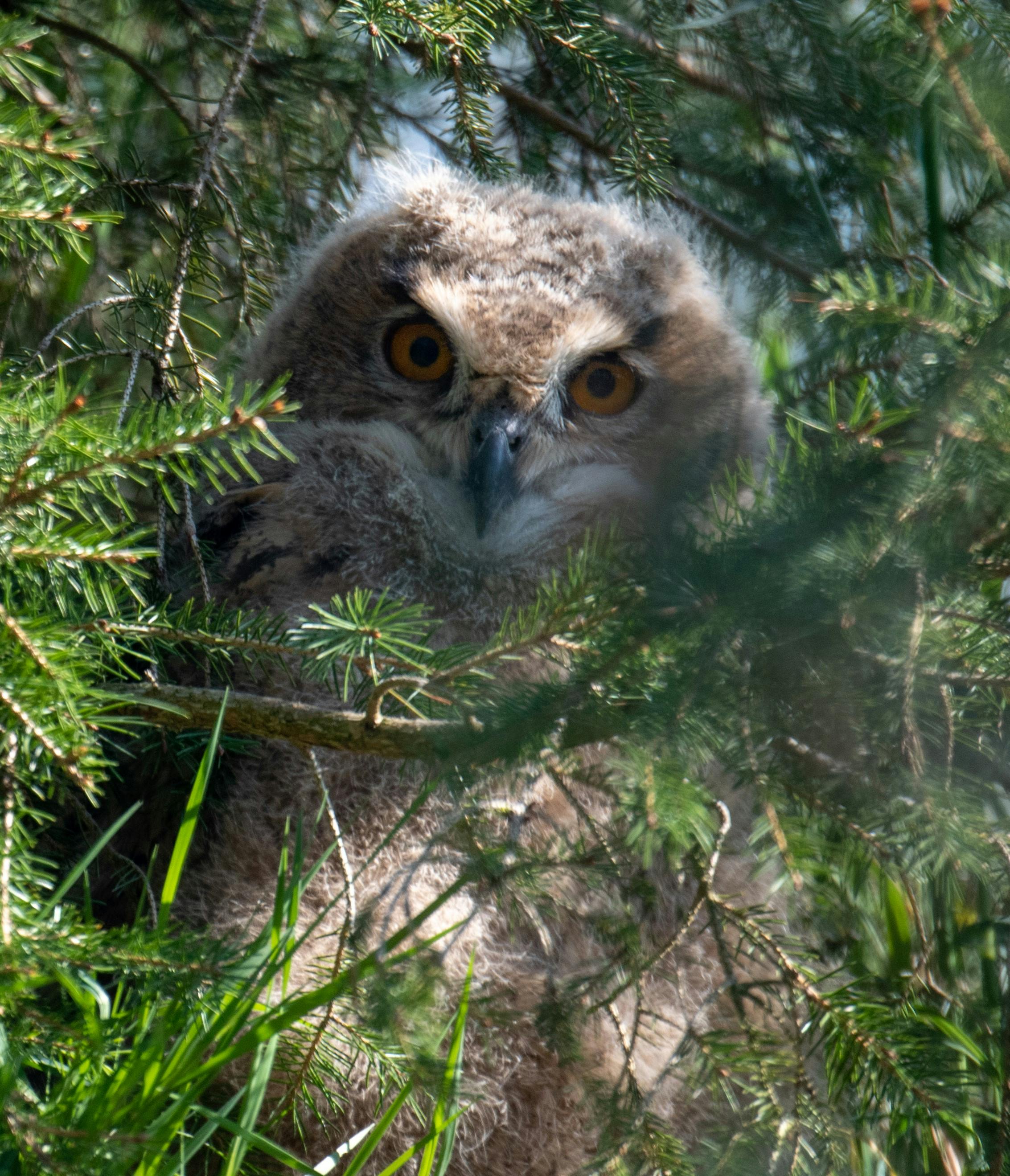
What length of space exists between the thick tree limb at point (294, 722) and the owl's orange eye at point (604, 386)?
1251 millimetres

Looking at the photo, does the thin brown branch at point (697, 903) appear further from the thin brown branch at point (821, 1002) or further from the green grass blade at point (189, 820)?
the green grass blade at point (189, 820)

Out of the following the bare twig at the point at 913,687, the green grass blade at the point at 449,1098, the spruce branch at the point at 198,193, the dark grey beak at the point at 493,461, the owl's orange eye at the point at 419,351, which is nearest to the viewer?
the bare twig at the point at 913,687

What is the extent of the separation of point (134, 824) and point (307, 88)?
198cm

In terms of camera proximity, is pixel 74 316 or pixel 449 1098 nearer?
pixel 449 1098

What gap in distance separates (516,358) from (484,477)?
0.30 metres

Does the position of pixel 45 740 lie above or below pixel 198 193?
below

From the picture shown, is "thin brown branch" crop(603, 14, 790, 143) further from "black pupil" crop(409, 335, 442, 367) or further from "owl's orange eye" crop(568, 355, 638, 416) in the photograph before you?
"black pupil" crop(409, 335, 442, 367)

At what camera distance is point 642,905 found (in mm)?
1970

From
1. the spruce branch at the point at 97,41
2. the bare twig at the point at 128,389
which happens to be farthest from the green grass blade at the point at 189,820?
the spruce branch at the point at 97,41

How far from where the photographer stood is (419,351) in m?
2.62

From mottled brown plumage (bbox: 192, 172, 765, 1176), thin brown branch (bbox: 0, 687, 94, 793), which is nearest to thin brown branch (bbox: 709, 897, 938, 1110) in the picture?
mottled brown plumage (bbox: 192, 172, 765, 1176)

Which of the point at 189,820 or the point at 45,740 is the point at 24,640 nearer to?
the point at 45,740

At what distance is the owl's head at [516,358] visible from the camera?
247 centimetres

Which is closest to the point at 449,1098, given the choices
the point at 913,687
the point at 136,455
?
the point at 913,687
